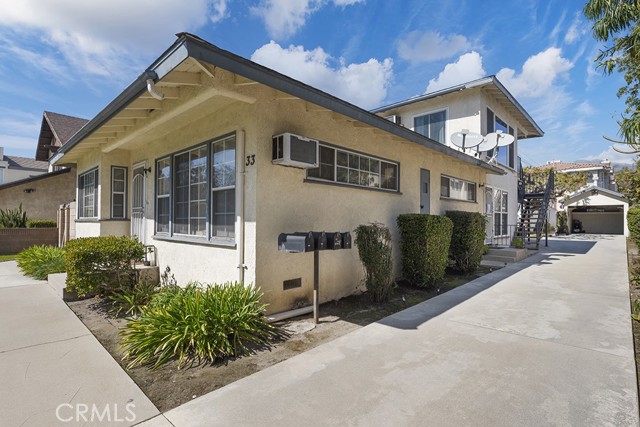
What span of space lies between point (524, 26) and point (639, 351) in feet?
34.5

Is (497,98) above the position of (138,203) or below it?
above

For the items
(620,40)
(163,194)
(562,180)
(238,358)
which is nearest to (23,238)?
(163,194)

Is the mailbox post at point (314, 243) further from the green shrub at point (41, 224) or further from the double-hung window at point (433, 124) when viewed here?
the green shrub at point (41, 224)

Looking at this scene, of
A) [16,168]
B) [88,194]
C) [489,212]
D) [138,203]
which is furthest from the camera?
[16,168]

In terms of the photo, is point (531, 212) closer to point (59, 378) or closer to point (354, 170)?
point (354, 170)

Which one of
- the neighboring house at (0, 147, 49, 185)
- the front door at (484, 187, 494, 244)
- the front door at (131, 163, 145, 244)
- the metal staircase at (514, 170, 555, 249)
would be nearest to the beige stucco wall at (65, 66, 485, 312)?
the front door at (131, 163, 145, 244)

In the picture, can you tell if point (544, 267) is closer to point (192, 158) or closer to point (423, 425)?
point (423, 425)

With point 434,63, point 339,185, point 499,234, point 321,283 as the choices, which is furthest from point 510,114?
point 321,283

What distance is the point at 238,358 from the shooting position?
3.67 m

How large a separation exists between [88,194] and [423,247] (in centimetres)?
996

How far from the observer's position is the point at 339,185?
6.02 meters

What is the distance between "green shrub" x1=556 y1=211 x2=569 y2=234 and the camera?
27.4 m

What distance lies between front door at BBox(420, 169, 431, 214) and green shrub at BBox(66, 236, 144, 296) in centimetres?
676

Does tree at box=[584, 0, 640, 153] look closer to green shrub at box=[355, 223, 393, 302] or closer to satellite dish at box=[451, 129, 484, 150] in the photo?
satellite dish at box=[451, 129, 484, 150]
